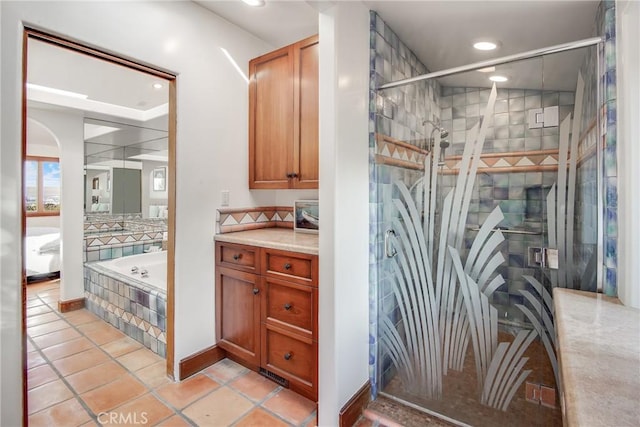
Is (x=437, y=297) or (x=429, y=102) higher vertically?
(x=429, y=102)

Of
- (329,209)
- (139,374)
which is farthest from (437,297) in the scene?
(139,374)

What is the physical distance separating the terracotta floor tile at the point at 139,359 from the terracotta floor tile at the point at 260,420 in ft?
3.08

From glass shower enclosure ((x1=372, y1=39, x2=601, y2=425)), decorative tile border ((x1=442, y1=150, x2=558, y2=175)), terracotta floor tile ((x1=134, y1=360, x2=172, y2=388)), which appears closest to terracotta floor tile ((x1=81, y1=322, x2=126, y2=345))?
terracotta floor tile ((x1=134, y1=360, x2=172, y2=388))

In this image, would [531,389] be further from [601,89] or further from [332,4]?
[332,4]

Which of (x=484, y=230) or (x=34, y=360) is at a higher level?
(x=484, y=230)

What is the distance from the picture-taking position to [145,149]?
155 inches

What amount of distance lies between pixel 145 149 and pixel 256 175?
2450 millimetres

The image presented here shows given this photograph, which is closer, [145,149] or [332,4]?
[332,4]

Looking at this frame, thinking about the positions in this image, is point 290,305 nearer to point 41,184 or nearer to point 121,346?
point 121,346

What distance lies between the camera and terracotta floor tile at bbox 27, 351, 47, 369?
210cm

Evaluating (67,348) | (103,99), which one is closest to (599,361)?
(67,348)

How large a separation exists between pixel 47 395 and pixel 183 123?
6.00 feet

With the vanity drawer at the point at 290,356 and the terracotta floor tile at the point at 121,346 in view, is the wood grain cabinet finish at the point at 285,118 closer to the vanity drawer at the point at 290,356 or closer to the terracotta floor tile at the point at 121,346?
the vanity drawer at the point at 290,356

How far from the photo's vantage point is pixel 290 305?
1.78m
